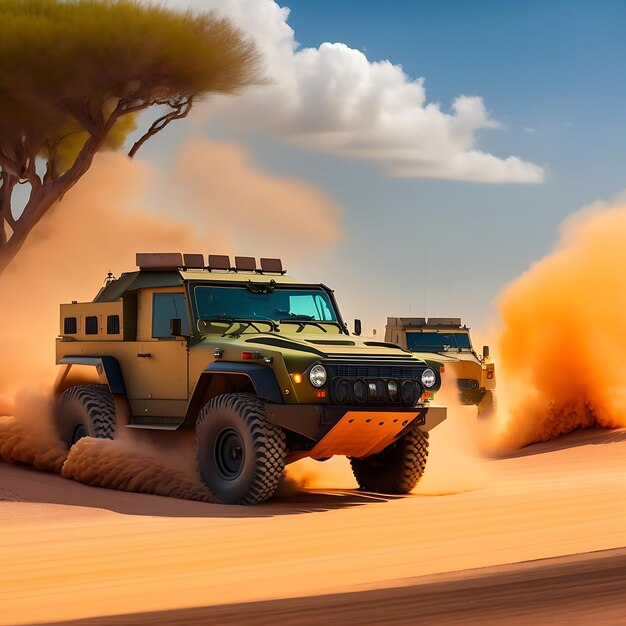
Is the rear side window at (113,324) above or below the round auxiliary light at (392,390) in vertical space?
above

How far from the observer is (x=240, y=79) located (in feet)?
106

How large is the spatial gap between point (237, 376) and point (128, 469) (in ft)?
4.87

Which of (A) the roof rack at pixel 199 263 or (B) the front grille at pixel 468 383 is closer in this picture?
(A) the roof rack at pixel 199 263

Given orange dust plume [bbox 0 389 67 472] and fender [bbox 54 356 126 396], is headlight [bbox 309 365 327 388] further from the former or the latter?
orange dust plume [bbox 0 389 67 472]

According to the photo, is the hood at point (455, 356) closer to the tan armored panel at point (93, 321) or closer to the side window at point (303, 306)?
the tan armored panel at point (93, 321)

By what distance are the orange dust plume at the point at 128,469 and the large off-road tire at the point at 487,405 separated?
30.3 ft

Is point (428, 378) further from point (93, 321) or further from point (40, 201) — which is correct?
point (40, 201)

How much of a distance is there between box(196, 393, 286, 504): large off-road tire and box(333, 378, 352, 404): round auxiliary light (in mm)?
594

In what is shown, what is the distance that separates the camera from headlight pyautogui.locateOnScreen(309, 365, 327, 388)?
11461 millimetres

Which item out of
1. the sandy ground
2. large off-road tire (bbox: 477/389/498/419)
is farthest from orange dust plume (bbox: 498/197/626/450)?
the sandy ground

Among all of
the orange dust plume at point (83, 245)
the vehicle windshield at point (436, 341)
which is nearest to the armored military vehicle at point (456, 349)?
the vehicle windshield at point (436, 341)

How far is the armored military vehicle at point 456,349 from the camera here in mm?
21422

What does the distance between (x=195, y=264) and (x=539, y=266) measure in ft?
52.1

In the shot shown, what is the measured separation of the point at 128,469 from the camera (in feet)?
42.0
